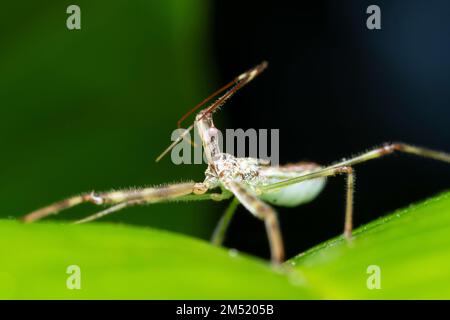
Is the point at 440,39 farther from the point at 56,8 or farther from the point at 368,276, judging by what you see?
the point at 368,276

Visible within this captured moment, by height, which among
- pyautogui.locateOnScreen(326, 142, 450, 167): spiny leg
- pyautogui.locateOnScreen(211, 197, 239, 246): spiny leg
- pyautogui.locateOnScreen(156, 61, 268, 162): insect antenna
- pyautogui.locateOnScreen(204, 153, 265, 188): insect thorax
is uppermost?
pyautogui.locateOnScreen(156, 61, 268, 162): insect antenna

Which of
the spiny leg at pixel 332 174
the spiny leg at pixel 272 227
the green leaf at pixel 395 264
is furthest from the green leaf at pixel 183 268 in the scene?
the spiny leg at pixel 332 174

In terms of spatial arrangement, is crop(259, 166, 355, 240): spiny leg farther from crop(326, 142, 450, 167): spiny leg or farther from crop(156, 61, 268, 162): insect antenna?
crop(156, 61, 268, 162): insect antenna

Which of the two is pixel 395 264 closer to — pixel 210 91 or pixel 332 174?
pixel 332 174

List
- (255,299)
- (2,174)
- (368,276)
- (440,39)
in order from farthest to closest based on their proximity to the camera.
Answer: (440,39), (2,174), (368,276), (255,299)

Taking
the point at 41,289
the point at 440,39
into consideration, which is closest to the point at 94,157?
the point at 41,289

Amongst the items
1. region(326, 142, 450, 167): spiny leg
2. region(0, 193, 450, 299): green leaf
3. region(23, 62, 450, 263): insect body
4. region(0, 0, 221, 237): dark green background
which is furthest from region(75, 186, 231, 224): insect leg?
region(0, 193, 450, 299): green leaf

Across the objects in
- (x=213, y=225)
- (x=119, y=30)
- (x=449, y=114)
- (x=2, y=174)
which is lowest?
(x=213, y=225)
